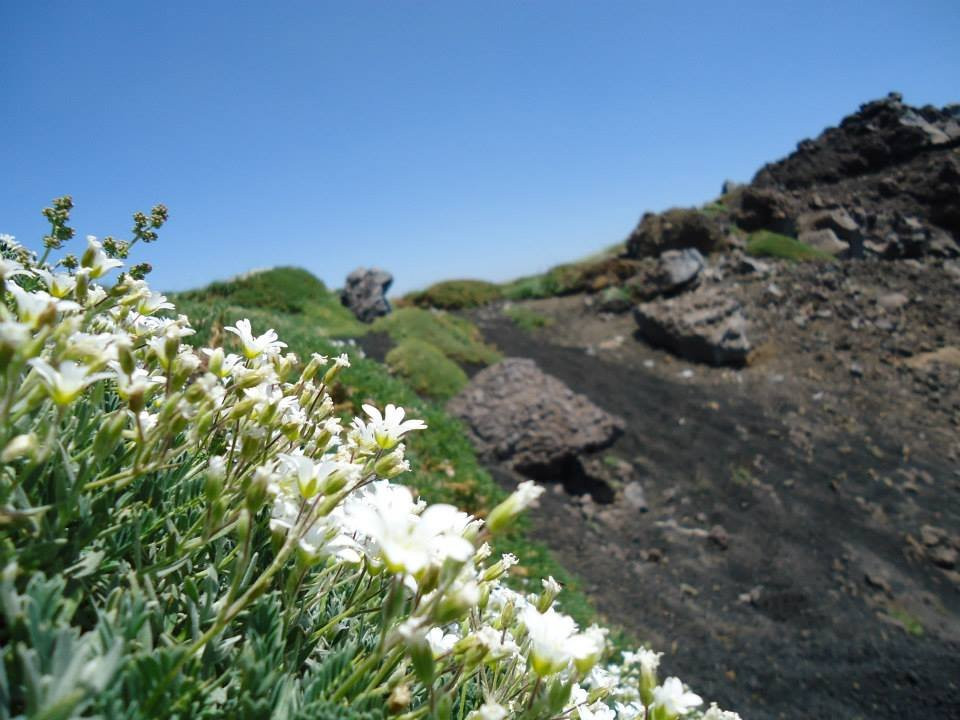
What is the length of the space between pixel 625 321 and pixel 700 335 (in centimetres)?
393

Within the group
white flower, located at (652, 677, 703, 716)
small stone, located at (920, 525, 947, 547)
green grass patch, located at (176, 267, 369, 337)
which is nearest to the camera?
white flower, located at (652, 677, 703, 716)

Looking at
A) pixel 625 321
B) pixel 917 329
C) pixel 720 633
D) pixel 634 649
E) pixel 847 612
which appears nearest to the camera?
pixel 634 649

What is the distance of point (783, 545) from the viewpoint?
7398 mm

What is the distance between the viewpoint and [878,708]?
513 cm

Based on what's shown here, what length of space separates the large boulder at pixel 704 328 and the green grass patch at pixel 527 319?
14.2 feet

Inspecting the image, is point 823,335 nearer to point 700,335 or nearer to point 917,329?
point 917,329

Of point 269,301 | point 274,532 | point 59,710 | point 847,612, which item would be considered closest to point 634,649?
point 847,612

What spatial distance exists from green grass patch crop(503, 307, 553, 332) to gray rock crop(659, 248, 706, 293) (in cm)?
390

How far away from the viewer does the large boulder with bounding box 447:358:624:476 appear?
25.8 feet

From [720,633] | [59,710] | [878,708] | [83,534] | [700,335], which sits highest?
[83,534]

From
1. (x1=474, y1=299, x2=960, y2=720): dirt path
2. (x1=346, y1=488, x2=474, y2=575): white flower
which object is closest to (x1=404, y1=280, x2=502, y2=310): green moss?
(x1=474, y1=299, x2=960, y2=720): dirt path

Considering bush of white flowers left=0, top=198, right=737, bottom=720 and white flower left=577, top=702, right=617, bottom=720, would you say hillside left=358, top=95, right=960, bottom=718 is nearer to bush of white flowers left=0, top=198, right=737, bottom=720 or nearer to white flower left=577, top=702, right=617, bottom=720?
white flower left=577, top=702, right=617, bottom=720

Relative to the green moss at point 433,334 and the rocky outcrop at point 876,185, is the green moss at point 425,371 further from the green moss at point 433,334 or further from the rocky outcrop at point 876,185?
the rocky outcrop at point 876,185

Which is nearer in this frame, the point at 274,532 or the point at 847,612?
the point at 274,532
